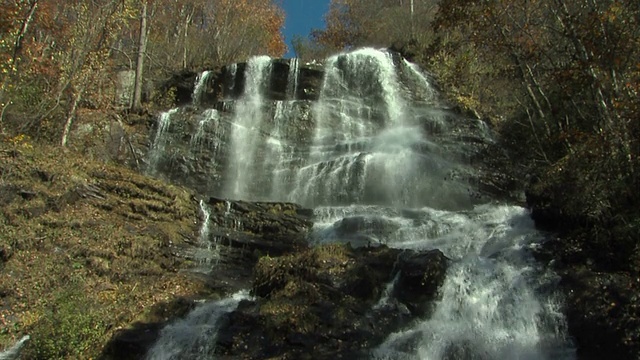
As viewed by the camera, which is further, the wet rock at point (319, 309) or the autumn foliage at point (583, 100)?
the autumn foliage at point (583, 100)

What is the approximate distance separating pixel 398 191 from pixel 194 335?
423 inches

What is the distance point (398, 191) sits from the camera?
19609 millimetres

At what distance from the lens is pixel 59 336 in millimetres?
10250

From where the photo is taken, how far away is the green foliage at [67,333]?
10.2 meters

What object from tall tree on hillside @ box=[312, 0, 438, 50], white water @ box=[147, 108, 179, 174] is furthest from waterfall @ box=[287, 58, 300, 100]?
tall tree on hillside @ box=[312, 0, 438, 50]

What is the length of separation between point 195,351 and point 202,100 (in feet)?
56.4

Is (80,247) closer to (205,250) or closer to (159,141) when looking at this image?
(205,250)

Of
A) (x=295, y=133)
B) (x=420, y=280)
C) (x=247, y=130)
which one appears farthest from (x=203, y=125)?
(x=420, y=280)

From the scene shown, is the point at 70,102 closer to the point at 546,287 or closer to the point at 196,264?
the point at 196,264

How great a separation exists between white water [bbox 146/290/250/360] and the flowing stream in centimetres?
3

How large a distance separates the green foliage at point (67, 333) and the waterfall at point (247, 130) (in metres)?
10.3

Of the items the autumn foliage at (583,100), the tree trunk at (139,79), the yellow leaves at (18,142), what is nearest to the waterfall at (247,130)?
the tree trunk at (139,79)

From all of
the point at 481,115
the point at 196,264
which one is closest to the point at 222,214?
the point at 196,264

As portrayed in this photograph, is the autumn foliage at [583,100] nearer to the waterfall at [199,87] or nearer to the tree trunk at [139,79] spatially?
the waterfall at [199,87]
